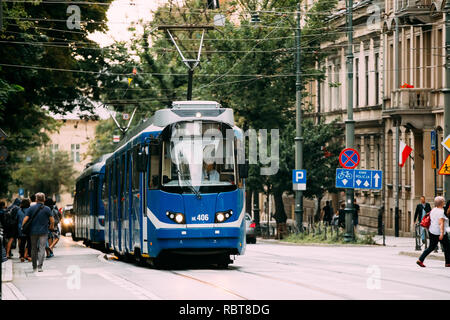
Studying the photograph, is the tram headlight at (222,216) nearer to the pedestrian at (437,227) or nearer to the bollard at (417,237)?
the pedestrian at (437,227)

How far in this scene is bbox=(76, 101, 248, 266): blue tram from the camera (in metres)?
21.8

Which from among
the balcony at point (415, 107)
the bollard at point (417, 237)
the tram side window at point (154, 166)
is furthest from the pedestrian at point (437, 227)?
the balcony at point (415, 107)

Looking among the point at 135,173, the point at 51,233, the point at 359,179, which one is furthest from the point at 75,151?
the point at 135,173

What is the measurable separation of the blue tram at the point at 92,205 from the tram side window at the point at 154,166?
14.9 m

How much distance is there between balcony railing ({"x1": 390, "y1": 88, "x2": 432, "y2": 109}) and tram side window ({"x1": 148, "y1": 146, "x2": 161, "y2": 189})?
1039 inches

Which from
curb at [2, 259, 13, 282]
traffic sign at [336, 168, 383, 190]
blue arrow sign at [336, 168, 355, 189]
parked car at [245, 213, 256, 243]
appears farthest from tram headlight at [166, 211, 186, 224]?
parked car at [245, 213, 256, 243]

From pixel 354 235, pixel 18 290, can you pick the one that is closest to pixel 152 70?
pixel 354 235

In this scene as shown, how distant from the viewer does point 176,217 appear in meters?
21.8

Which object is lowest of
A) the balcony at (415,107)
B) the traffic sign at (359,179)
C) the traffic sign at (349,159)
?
the traffic sign at (359,179)

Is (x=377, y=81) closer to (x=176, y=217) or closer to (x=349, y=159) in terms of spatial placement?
(x=349, y=159)

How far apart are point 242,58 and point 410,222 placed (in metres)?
11.0

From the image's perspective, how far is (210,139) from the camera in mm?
22031

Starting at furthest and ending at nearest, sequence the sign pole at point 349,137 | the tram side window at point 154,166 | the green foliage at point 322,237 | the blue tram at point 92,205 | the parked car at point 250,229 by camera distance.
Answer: the parked car at point 250,229
the green foliage at point 322,237
the sign pole at point 349,137
the blue tram at point 92,205
the tram side window at point 154,166

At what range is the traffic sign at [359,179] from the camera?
124 ft
